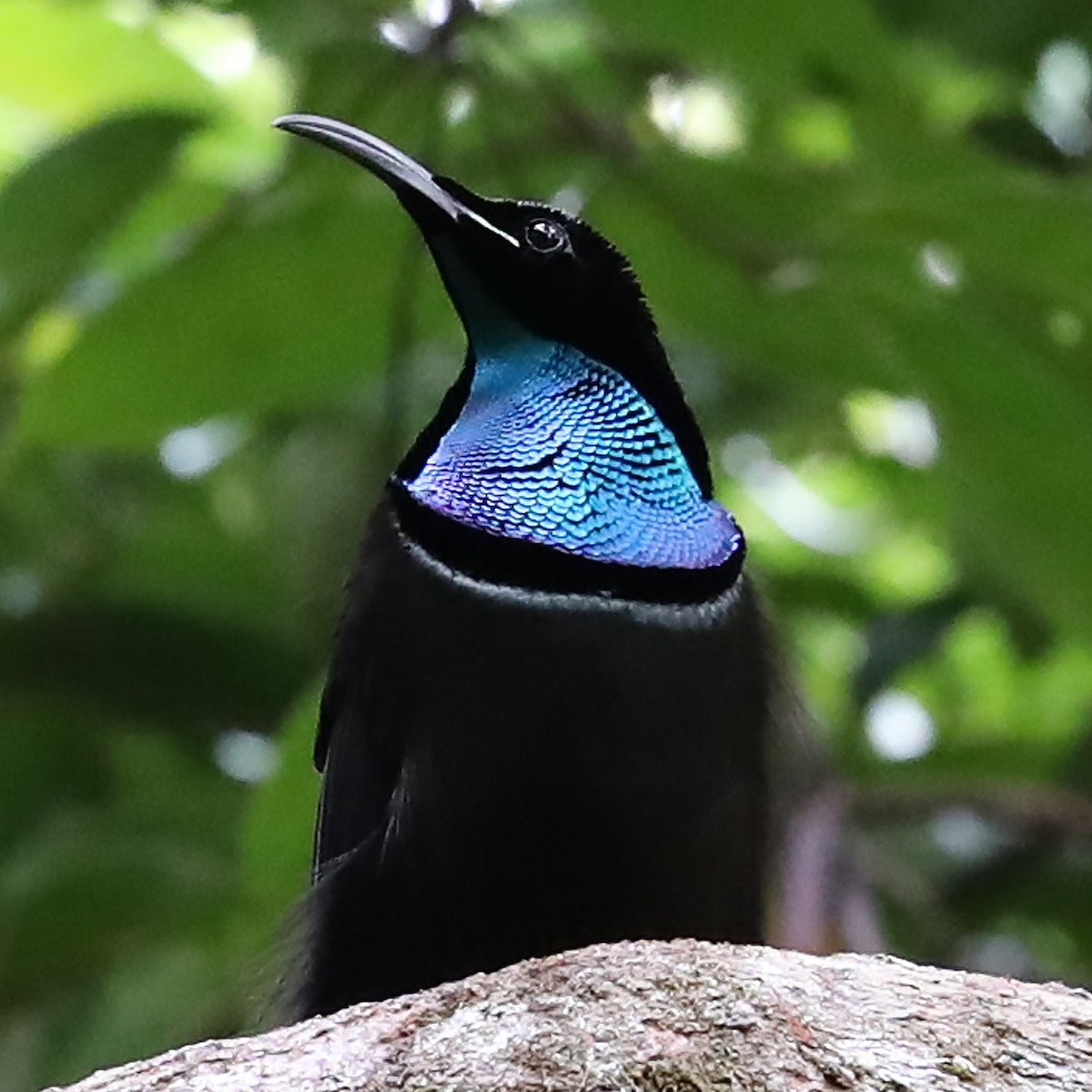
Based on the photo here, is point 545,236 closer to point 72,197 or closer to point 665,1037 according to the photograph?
point 72,197

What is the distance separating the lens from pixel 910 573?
3986mm

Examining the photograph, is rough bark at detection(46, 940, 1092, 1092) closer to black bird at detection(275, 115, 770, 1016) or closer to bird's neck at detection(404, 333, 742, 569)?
black bird at detection(275, 115, 770, 1016)

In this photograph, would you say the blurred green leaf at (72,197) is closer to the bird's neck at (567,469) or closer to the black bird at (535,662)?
the black bird at (535,662)

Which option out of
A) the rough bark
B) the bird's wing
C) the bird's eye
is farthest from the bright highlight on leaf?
the rough bark

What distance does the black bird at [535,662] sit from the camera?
6.16 feet

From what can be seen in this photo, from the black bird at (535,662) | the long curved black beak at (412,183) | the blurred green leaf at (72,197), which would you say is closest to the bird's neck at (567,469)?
the black bird at (535,662)

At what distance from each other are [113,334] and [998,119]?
1362mm

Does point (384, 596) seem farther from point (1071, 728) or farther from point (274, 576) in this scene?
point (1071, 728)

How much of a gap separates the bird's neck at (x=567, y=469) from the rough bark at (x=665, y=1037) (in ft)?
1.61

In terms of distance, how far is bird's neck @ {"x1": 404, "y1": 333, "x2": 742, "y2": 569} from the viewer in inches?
77.2

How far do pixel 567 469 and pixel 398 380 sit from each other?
0.61 meters

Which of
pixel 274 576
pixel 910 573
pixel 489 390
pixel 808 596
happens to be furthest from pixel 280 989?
pixel 910 573

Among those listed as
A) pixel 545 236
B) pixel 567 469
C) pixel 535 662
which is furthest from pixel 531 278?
pixel 535 662

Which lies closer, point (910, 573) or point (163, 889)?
point (163, 889)
